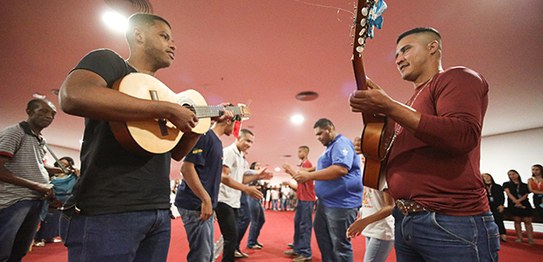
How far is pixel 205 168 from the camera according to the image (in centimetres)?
262

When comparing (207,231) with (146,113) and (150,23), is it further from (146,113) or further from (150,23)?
(150,23)

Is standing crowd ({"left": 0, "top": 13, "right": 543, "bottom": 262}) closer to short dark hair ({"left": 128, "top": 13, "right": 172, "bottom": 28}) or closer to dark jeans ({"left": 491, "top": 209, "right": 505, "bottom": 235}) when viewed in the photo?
short dark hair ({"left": 128, "top": 13, "right": 172, "bottom": 28})

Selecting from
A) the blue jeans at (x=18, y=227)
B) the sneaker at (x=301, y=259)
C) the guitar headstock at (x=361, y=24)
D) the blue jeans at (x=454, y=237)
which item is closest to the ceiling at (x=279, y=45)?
the guitar headstock at (x=361, y=24)

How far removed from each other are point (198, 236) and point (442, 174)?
2.03 metres

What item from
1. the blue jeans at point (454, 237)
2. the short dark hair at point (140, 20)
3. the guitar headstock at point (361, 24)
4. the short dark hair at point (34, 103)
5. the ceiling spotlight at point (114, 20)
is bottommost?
the blue jeans at point (454, 237)

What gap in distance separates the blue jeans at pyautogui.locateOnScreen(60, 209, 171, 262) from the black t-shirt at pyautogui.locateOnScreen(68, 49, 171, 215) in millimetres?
38

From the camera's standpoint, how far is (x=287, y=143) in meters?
13.6

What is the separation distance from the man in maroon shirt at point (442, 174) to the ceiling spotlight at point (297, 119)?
24.4 feet

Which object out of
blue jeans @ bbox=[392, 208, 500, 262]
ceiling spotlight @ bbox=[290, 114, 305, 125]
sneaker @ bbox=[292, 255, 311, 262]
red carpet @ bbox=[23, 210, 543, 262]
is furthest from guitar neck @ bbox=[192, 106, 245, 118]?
ceiling spotlight @ bbox=[290, 114, 305, 125]

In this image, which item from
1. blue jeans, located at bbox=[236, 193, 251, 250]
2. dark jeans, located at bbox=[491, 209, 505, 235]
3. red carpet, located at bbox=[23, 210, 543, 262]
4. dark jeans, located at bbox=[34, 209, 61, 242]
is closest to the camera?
red carpet, located at bbox=[23, 210, 543, 262]

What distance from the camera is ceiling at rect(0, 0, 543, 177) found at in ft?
11.5

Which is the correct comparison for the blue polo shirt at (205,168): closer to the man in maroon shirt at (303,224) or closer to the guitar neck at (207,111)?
the guitar neck at (207,111)

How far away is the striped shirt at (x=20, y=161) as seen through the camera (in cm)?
257

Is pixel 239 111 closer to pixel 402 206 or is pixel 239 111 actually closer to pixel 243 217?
pixel 402 206
